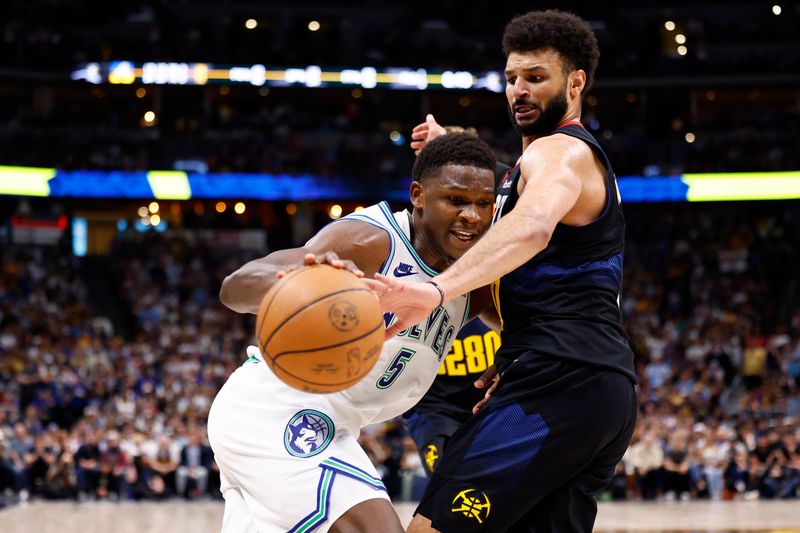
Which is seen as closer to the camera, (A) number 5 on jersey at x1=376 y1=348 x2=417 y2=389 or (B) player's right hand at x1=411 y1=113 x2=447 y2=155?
(A) number 5 on jersey at x1=376 y1=348 x2=417 y2=389

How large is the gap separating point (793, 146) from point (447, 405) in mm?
20420

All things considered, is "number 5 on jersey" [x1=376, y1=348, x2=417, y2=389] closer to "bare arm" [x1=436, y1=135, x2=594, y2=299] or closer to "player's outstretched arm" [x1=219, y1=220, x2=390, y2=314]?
"player's outstretched arm" [x1=219, y1=220, x2=390, y2=314]

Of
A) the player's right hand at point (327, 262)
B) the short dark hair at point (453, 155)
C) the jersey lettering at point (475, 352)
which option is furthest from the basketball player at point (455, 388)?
the player's right hand at point (327, 262)

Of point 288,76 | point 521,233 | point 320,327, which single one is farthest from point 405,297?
point 288,76

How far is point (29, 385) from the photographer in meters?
16.2

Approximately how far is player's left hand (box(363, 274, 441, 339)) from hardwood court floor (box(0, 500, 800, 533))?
7944 millimetres

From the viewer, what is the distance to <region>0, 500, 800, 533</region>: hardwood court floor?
10.5 metres

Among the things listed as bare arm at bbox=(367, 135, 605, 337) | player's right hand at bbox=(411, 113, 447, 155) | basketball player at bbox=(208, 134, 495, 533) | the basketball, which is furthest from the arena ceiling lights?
the basketball

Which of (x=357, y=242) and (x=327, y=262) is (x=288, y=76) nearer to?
(x=357, y=242)

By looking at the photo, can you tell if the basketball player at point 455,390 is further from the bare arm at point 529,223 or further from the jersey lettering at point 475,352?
the bare arm at point 529,223

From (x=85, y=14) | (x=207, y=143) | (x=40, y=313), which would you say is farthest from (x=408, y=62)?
(x=40, y=313)

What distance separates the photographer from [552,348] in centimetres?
319

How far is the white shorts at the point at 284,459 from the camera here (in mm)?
3443

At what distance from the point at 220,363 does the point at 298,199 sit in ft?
20.3
